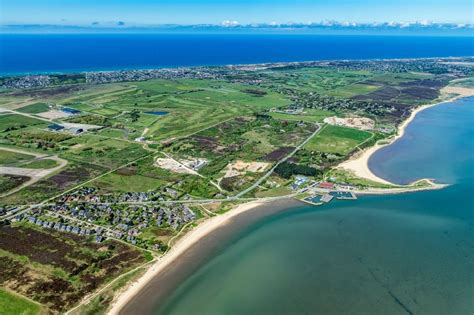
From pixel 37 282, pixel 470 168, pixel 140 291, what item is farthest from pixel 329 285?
pixel 470 168

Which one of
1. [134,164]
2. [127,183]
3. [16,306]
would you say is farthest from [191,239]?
[134,164]

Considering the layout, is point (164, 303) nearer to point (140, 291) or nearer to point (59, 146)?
point (140, 291)

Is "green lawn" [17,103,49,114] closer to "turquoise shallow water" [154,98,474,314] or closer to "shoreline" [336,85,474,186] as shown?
"shoreline" [336,85,474,186]

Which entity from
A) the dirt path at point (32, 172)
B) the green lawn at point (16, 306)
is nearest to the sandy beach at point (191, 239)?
the green lawn at point (16, 306)

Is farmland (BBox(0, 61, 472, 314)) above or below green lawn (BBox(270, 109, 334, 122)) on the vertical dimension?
below

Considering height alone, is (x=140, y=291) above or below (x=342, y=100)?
below

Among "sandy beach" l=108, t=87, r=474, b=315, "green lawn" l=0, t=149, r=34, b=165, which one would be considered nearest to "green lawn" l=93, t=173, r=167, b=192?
"sandy beach" l=108, t=87, r=474, b=315

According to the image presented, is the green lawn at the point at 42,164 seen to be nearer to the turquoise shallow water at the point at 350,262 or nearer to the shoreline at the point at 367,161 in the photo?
the turquoise shallow water at the point at 350,262

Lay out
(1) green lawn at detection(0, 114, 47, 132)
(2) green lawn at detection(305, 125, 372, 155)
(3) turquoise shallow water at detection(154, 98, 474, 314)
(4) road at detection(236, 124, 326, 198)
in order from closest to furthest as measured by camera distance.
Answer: (3) turquoise shallow water at detection(154, 98, 474, 314) → (4) road at detection(236, 124, 326, 198) → (2) green lawn at detection(305, 125, 372, 155) → (1) green lawn at detection(0, 114, 47, 132)

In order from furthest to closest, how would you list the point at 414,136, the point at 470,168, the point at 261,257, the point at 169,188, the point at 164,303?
1. the point at 414,136
2. the point at 470,168
3. the point at 169,188
4. the point at 261,257
5. the point at 164,303
